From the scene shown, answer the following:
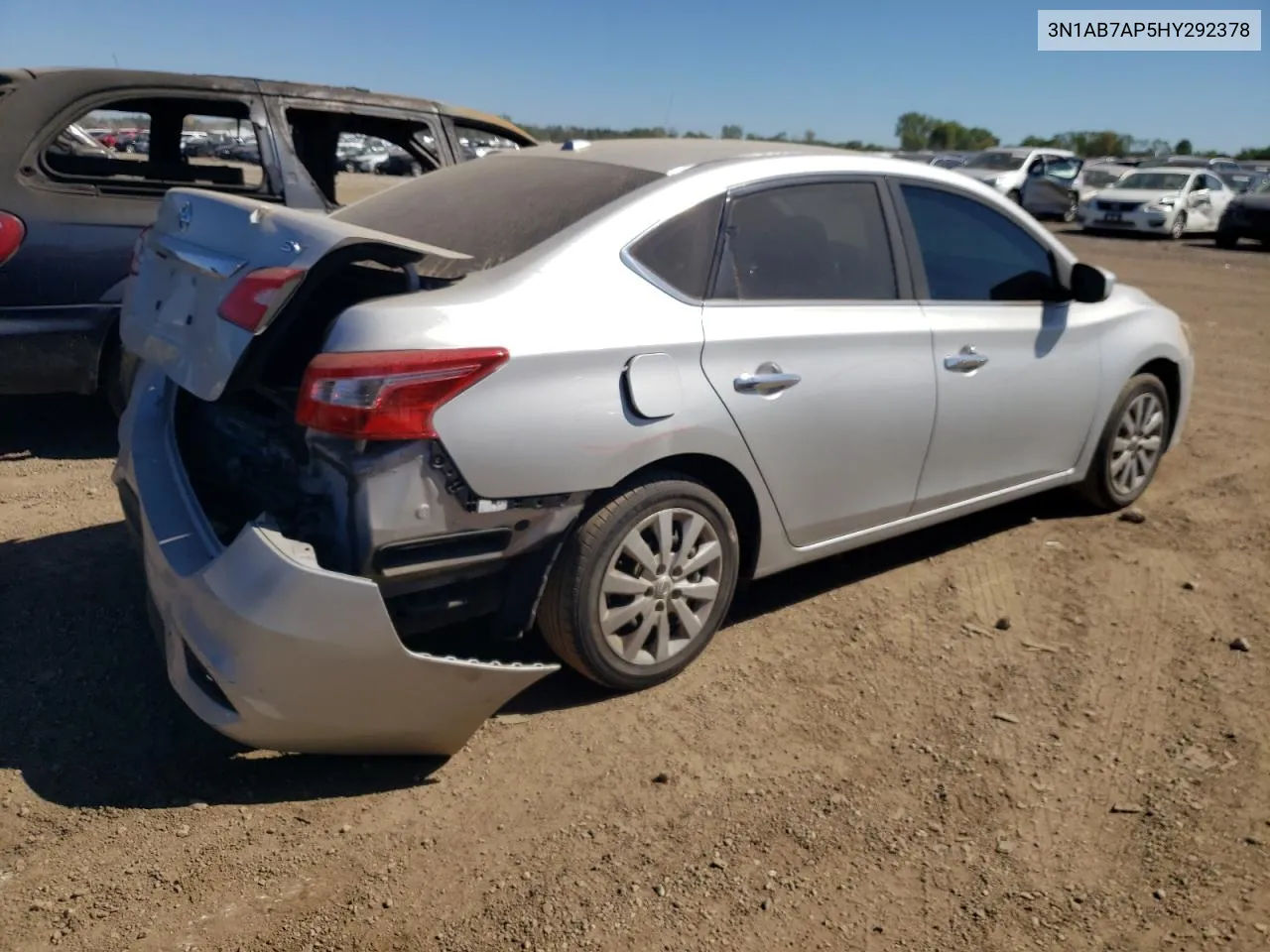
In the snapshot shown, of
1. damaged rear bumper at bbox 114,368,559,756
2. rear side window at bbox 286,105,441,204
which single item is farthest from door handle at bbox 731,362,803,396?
rear side window at bbox 286,105,441,204

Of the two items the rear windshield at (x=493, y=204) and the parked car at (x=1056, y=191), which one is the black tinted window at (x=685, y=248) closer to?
the rear windshield at (x=493, y=204)

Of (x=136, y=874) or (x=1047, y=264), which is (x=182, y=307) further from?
(x=1047, y=264)

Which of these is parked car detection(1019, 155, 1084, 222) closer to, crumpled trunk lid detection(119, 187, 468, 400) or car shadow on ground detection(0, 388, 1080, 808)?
car shadow on ground detection(0, 388, 1080, 808)

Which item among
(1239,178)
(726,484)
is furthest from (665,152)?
(1239,178)

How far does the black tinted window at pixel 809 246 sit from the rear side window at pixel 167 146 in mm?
3146

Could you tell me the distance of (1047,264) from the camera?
15.2ft

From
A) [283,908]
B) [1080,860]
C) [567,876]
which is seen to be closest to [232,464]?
[283,908]

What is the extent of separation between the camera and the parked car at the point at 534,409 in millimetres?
2750

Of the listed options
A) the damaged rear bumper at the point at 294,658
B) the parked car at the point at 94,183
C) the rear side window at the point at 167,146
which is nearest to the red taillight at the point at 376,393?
the damaged rear bumper at the point at 294,658

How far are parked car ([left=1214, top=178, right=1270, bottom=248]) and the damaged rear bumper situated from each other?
2222 cm

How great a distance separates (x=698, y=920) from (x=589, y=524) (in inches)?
43.9

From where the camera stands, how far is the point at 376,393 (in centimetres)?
271

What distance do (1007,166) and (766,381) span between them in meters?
24.5

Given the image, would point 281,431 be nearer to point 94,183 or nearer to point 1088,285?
point 94,183
